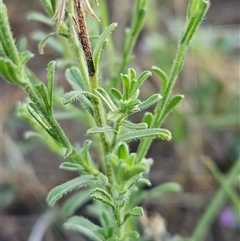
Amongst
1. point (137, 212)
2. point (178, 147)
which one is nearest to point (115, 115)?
point (137, 212)

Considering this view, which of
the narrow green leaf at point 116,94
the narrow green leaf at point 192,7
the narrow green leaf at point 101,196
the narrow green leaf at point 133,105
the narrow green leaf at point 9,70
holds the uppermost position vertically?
the narrow green leaf at point 192,7

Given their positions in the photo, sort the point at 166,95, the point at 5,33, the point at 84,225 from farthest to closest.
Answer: the point at 84,225 < the point at 166,95 < the point at 5,33

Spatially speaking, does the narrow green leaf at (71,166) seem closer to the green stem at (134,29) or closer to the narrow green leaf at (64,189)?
the narrow green leaf at (64,189)

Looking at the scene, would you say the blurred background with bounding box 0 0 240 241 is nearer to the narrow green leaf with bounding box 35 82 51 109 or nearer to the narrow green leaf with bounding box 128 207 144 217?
the narrow green leaf with bounding box 128 207 144 217

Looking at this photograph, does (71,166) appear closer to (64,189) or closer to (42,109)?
(64,189)

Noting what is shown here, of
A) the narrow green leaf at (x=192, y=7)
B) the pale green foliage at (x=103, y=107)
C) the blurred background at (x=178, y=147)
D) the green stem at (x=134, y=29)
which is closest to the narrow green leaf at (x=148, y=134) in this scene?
the pale green foliage at (x=103, y=107)
